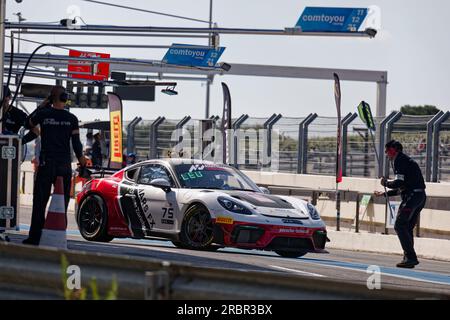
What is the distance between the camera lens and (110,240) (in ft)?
48.7

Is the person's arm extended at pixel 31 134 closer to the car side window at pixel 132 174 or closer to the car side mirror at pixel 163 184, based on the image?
the car side mirror at pixel 163 184

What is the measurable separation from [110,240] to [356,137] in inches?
472

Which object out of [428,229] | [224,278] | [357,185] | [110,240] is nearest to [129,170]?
[110,240]

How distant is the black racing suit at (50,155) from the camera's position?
10883 mm

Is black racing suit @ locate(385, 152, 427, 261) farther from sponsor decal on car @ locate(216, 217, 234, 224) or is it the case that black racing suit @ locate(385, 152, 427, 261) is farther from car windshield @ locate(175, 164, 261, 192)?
sponsor decal on car @ locate(216, 217, 234, 224)

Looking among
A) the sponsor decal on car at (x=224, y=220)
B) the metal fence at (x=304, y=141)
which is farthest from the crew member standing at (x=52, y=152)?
the metal fence at (x=304, y=141)

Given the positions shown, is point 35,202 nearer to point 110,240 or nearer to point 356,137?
point 110,240

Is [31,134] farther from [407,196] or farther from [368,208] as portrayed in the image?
[368,208]

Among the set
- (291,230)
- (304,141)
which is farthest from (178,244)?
(304,141)

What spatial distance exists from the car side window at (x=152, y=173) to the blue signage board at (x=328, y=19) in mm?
7544

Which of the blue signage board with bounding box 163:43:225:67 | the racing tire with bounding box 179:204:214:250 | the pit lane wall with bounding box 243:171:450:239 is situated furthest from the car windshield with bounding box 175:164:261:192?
the blue signage board with bounding box 163:43:225:67

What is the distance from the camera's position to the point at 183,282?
17.5 ft
